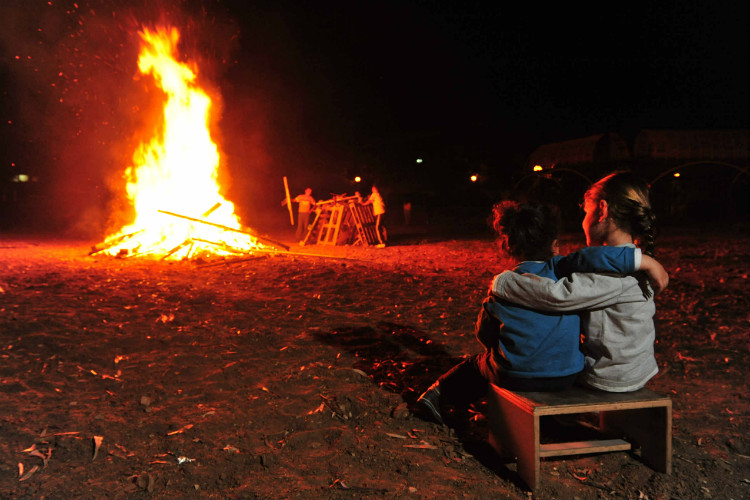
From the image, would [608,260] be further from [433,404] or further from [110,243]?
[110,243]

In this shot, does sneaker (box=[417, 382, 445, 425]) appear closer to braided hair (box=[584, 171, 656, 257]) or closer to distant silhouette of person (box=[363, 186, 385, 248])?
braided hair (box=[584, 171, 656, 257])

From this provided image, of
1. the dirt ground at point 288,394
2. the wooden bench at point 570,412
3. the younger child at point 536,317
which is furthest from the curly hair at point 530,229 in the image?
the dirt ground at point 288,394

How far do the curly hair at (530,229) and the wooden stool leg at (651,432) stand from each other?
45.5 inches

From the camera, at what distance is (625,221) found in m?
3.15

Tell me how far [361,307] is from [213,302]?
2.34 m

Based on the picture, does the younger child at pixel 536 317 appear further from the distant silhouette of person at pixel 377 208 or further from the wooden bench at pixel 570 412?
A: the distant silhouette of person at pixel 377 208

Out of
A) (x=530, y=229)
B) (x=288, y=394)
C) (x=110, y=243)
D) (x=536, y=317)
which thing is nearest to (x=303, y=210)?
(x=110, y=243)

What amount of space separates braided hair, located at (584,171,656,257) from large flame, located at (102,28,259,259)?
11790 mm

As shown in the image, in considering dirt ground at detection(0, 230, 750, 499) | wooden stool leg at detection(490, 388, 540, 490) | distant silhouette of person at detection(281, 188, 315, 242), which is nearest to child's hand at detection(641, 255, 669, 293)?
wooden stool leg at detection(490, 388, 540, 490)

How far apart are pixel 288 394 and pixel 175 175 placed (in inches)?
472

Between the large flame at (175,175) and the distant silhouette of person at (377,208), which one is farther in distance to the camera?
the distant silhouette of person at (377,208)

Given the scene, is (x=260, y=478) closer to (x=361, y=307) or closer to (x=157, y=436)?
(x=157, y=436)

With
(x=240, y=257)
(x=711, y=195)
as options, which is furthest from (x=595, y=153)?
(x=240, y=257)

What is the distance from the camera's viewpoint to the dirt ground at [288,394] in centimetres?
320
